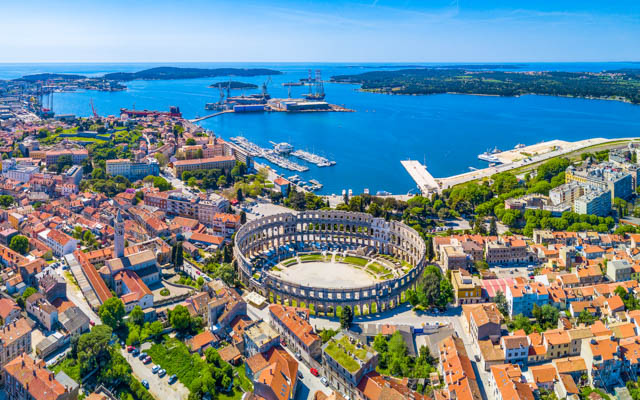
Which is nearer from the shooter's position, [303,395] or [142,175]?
[303,395]

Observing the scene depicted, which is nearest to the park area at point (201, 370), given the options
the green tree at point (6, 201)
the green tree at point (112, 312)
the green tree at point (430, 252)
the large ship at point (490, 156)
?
the green tree at point (112, 312)

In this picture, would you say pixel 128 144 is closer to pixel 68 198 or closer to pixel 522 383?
pixel 68 198

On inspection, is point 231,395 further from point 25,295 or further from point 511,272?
point 511,272

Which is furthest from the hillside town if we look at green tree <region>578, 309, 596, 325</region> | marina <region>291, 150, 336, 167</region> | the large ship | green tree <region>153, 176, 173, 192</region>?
the large ship

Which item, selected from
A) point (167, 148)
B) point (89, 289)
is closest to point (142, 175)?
point (167, 148)

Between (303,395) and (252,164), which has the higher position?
(252,164)

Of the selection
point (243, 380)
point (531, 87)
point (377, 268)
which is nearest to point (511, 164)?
point (377, 268)
